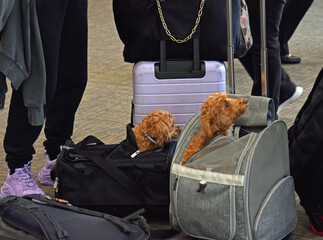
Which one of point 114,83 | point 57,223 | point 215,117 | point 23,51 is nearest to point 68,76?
point 23,51

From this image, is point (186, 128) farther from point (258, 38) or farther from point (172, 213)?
point (258, 38)

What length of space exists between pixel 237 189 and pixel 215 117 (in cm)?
30

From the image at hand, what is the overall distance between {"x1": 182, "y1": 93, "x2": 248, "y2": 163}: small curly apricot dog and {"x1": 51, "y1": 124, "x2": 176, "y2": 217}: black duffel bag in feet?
0.45

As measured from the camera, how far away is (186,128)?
7.82 ft

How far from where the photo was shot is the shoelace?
104 inches

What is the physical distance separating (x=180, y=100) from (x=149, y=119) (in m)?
0.19

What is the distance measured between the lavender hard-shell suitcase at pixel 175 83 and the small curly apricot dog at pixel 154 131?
11 centimetres

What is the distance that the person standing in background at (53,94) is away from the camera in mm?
2469

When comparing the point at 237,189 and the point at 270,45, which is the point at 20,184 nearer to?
the point at 237,189

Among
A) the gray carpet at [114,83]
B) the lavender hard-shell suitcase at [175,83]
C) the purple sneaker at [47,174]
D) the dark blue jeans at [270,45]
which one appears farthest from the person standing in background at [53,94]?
the dark blue jeans at [270,45]

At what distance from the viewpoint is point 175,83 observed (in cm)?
261

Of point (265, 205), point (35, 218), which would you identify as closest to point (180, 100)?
point (265, 205)

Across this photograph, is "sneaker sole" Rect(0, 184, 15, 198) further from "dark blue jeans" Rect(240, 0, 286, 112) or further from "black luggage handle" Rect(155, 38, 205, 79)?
"dark blue jeans" Rect(240, 0, 286, 112)

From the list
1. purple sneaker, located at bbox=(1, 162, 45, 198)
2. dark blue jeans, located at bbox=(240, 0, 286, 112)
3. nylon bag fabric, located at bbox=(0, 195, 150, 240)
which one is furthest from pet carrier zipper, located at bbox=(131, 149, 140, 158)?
dark blue jeans, located at bbox=(240, 0, 286, 112)
